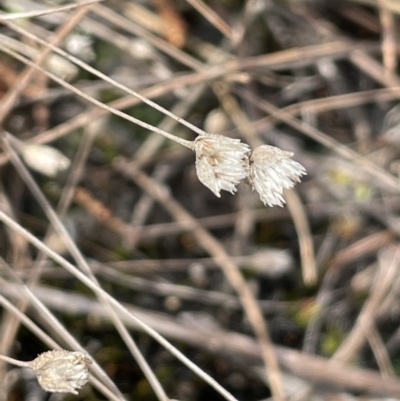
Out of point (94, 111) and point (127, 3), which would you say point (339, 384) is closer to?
point (94, 111)

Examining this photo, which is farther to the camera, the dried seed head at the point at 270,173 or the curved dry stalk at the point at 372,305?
the curved dry stalk at the point at 372,305

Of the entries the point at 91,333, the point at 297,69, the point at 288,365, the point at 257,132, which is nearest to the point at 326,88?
the point at 297,69

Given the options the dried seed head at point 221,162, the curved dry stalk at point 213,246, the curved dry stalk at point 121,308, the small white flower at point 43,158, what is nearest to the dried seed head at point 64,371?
the curved dry stalk at point 121,308

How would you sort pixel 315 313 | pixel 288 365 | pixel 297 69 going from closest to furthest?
pixel 288 365 → pixel 315 313 → pixel 297 69

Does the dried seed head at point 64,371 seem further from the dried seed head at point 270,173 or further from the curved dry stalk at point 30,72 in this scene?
the curved dry stalk at point 30,72

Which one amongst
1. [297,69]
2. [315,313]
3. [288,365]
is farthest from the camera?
[297,69]

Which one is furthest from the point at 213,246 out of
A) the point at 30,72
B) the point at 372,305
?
the point at 30,72

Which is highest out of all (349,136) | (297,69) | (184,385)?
(297,69)
